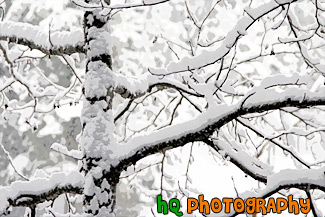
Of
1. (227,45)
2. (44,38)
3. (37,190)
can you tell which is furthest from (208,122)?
(44,38)

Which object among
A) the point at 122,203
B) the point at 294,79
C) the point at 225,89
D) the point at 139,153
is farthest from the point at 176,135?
the point at 122,203

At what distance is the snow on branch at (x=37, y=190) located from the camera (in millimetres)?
2980

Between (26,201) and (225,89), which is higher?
(225,89)

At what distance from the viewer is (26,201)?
9.78 ft

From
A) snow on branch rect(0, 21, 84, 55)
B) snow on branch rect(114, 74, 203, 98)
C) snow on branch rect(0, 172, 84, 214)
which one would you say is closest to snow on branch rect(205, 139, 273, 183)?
snow on branch rect(114, 74, 203, 98)

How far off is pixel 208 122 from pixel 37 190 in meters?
1.20

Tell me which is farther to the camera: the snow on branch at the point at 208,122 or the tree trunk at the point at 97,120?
the tree trunk at the point at 97,120

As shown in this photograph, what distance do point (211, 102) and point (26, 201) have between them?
4.46 feet

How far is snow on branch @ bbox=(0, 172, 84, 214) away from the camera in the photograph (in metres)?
2.98

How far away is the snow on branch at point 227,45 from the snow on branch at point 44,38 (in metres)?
0.94

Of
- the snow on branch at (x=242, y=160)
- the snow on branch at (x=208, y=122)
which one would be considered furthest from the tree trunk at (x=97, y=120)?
the snow on branch at (x=242, y=160)

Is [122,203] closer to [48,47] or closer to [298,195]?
[298,195]

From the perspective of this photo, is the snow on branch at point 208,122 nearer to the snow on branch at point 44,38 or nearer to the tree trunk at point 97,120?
the tree trunk at point 97,120

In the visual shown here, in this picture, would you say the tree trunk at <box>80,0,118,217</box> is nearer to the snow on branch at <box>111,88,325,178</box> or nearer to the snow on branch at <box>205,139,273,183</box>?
the snow on branch at <box>111,88,325,178</box>
